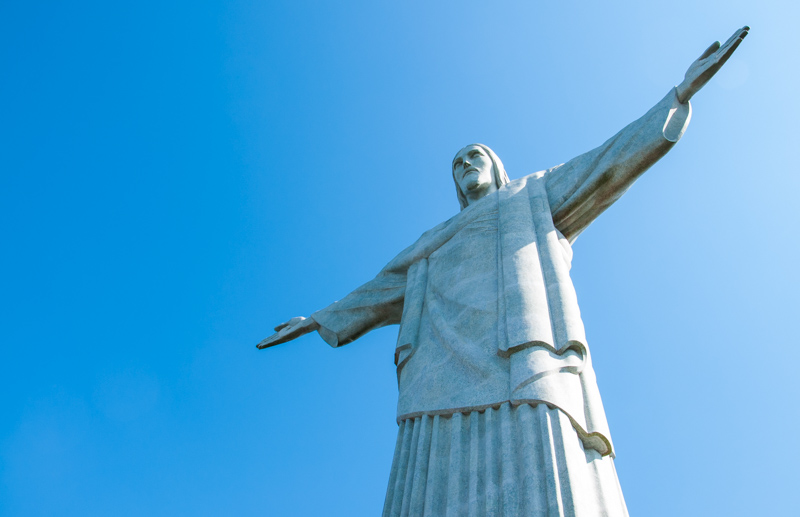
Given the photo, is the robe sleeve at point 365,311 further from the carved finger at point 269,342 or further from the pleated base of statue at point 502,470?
the pleated base of statue at point 502,470

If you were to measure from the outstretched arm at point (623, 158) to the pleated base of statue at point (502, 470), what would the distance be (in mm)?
3093

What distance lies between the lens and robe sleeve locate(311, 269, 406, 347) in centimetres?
924

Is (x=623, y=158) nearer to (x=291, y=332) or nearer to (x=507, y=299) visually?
(x=507, y=299)

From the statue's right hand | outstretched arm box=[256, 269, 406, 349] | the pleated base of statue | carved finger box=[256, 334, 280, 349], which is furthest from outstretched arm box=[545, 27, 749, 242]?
carved finger box=[256, 334, 280, 349]

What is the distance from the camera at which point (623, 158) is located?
7793mm

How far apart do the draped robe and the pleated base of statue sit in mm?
145

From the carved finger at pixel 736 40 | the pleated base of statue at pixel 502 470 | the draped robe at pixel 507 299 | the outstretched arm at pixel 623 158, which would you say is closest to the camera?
the pleated base of statue at pixel 502 470

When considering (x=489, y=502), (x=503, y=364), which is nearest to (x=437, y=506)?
(x=489, y=502)

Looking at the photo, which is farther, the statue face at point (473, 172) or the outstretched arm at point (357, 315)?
the statue face at point (473, 172)

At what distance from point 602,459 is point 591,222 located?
327 cm

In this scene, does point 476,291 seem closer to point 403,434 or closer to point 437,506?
point 403,434

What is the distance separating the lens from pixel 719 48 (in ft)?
24.7

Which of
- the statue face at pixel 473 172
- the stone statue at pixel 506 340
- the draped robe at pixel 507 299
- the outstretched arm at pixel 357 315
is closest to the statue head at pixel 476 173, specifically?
the statue face at pixel 473 172

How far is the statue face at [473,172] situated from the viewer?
9.67 metres
